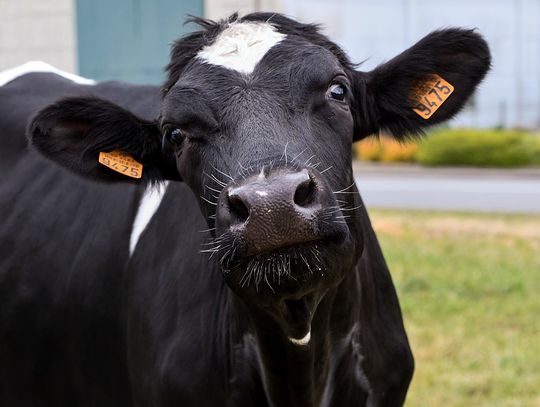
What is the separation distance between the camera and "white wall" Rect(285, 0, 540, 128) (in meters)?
33.2

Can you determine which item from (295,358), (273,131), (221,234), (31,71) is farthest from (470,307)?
(221,234)

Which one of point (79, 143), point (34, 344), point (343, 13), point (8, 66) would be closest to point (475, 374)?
point (34, 344)

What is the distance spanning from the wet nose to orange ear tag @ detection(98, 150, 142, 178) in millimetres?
903

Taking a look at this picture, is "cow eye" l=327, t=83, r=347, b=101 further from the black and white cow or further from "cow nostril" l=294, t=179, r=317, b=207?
"cow nostril" l=294, t=179, r=317, b=207

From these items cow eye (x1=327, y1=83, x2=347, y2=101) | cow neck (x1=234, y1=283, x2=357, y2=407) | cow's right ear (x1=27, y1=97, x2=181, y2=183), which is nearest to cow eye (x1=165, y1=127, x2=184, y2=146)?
cow's right ear (x1=27, y1=97, x2=181, y2=183)

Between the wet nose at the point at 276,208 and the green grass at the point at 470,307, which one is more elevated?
the wet nose at the point at 276,208

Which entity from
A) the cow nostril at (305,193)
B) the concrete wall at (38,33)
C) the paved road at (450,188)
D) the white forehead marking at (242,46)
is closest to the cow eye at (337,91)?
the white forehead marking at (242,46)

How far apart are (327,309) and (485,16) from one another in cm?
3170

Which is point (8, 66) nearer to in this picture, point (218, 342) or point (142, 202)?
point (142, 202)

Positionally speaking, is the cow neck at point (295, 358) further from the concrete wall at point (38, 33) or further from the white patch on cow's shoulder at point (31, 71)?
the concrete wall at point (38, 33)

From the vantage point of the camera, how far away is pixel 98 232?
457 centimetres

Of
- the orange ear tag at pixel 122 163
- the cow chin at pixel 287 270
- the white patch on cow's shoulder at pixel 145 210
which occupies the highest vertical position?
the orange ear tag at pixel 122 163

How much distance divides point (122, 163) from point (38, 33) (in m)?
8.20

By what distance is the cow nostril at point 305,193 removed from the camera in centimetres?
293
